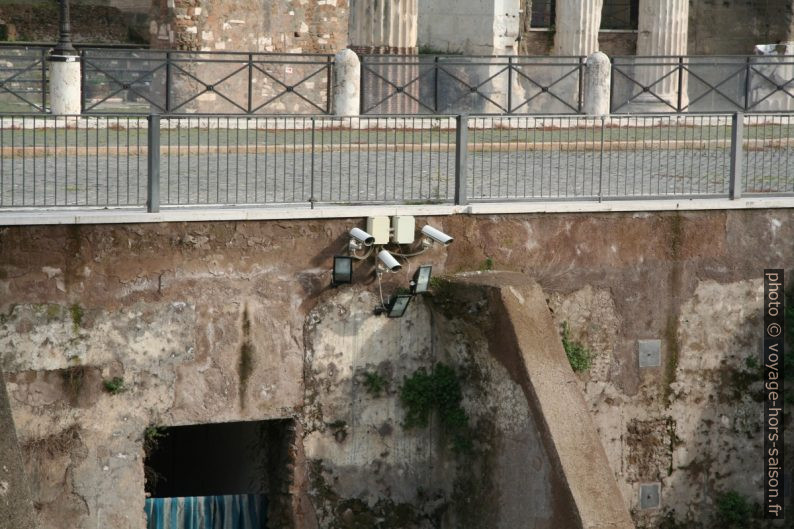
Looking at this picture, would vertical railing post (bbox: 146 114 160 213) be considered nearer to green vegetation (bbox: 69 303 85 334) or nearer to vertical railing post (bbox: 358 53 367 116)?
Answer: green vegetation (bbox: 69 303 85 334)

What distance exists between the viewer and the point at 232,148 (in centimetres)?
1398

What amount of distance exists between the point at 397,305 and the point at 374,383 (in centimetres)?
66

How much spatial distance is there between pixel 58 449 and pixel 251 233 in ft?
7.21

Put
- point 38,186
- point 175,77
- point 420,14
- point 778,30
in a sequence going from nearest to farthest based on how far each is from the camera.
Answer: point 38,186, point 175,77, point 420,14, point 778,30

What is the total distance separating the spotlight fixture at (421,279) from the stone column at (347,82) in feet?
26.3

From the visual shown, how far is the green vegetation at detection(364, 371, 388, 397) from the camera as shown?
42.8 feet

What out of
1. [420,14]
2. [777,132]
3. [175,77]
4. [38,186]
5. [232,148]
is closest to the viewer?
[38,186]

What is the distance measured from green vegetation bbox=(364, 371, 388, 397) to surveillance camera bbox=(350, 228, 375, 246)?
1105 mm

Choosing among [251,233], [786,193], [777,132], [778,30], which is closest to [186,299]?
[251,233]

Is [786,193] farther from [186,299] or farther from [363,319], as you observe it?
[186,299]

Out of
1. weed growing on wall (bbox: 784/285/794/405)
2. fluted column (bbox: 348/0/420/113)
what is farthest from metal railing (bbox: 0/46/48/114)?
weed growing on wall (bbox: 784/285/794/405)

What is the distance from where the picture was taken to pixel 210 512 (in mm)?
13695

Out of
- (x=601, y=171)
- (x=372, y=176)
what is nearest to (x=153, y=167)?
(x=372, y=176)

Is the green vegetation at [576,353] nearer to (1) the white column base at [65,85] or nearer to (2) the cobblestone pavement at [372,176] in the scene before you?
(2) the cobblestone pavement at [372,176]
